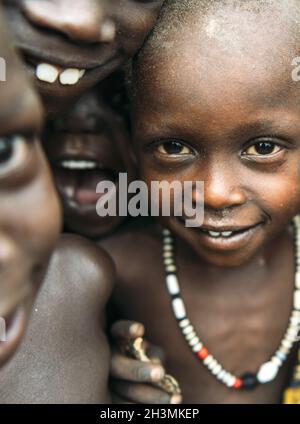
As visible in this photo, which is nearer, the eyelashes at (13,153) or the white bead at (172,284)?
the eyelashes at (13,153)

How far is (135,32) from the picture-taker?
36.0 inches

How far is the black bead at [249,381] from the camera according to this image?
1211mm

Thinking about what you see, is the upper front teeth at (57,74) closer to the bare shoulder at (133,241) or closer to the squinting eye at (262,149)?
the squinting eye at (262,149)

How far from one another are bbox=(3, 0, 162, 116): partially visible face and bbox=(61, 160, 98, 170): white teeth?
0.24 metres

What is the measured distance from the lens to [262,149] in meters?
1.01

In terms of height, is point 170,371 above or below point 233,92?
Result: below

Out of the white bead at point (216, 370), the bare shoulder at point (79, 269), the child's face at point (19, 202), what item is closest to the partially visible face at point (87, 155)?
the bare shoulder at point (79, 269)

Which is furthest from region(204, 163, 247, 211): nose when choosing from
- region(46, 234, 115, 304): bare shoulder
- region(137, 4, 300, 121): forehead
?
region(46, 234, 115, 304): bare shoulder

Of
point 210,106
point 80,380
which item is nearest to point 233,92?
point 210,106

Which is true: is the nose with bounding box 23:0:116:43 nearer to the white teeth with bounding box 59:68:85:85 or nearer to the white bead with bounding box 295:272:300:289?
the white teeth with bounding box 59:68:85:85

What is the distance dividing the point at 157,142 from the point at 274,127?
189 mm

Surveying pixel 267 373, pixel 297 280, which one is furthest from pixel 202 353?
pixel 297 280

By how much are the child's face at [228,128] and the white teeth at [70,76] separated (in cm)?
14
